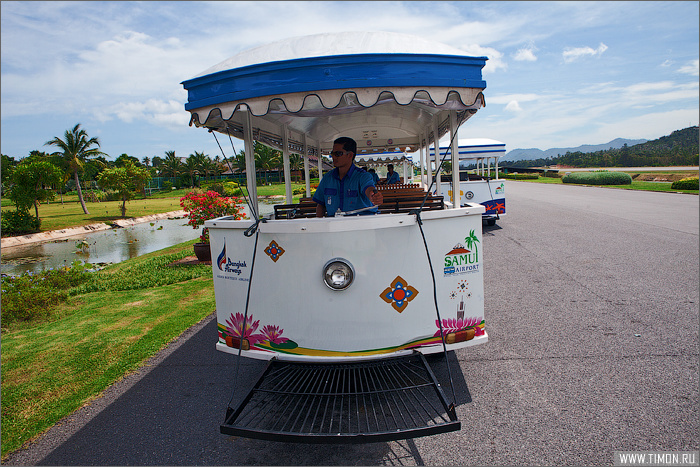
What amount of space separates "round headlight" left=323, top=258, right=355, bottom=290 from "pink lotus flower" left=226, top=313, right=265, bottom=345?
0.78 meters

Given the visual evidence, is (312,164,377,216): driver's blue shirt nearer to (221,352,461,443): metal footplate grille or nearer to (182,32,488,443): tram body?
(182,32,488,443): tram body

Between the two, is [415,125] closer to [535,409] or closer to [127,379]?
[535,409]

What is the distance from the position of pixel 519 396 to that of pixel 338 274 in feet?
6.19

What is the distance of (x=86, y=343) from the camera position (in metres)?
5.58

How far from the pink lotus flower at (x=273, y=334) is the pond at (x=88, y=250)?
41.6ft

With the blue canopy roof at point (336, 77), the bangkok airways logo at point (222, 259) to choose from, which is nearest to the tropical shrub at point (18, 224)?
the bangkok airways logo at point (222, 259)

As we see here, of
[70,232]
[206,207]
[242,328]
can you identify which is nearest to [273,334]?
[242,328]

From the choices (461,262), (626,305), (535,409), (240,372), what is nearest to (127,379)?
(240,372)

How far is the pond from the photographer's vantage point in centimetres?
1572

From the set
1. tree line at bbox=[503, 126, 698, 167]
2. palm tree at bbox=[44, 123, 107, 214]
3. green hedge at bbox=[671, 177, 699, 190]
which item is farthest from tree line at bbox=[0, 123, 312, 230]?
tree line at bbox=[503, 126, 698, 167]

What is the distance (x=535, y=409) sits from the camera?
137 inches

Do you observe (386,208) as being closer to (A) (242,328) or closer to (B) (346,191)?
(B) (346,191)

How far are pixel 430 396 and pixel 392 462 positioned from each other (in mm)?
972

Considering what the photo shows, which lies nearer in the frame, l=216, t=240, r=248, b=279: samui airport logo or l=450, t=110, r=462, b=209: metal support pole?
l=216, t=240, r=248, b=279: samui airport logo
